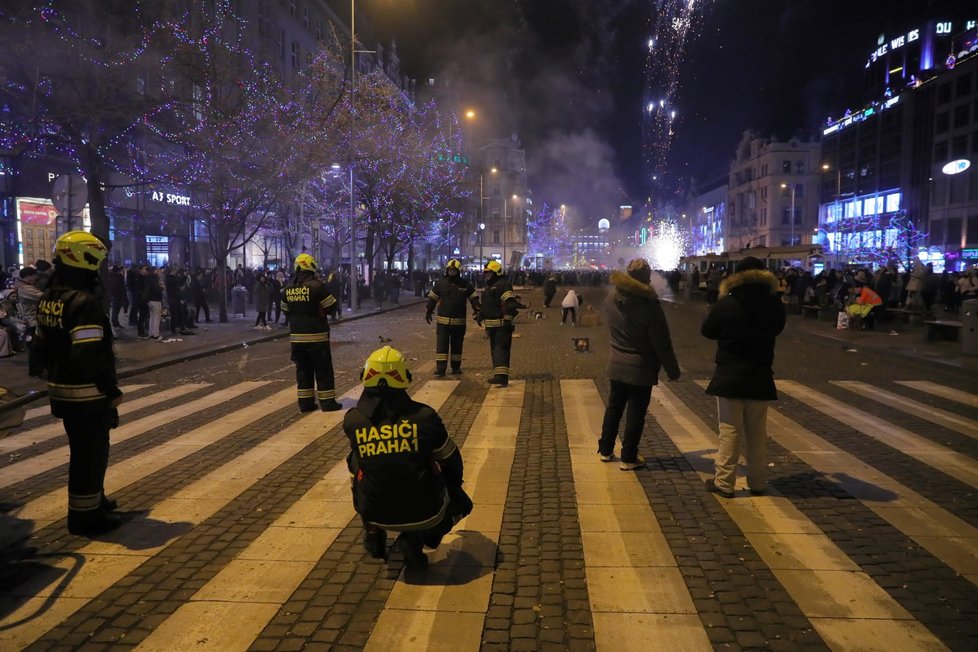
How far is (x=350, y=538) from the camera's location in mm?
4676

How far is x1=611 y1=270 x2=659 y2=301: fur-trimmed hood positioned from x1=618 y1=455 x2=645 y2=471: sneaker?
58.3 inches

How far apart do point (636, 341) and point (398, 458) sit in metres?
2.81

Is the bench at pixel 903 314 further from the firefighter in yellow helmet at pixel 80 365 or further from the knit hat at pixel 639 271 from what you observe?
the firefighter in yellow helmet at pixel 80 365

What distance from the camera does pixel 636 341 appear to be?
5.87 meters

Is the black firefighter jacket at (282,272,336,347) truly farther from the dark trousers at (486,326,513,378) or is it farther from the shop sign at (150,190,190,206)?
the shop sign at (150,190,190,206)

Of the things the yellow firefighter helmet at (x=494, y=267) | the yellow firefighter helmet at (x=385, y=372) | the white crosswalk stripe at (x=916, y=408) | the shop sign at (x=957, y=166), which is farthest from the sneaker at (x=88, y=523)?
the shop sign at (x=957, y=166)

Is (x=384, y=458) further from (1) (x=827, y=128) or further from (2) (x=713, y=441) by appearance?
(1) (x=827, y=128)

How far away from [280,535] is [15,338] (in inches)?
499

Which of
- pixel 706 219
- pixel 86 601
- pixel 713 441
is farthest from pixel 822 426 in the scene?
pixel 706 219

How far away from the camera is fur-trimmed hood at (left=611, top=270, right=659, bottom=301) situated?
5820mm

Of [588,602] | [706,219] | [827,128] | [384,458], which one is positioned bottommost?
[588,602]

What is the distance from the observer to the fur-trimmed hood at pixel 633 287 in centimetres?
582

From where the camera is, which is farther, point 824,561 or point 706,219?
point 706,219

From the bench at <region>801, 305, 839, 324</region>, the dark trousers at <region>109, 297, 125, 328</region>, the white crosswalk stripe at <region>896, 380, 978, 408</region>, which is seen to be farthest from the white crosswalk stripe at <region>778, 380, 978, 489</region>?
the dark trousers at <region>109, 297, 125, 328</region>
